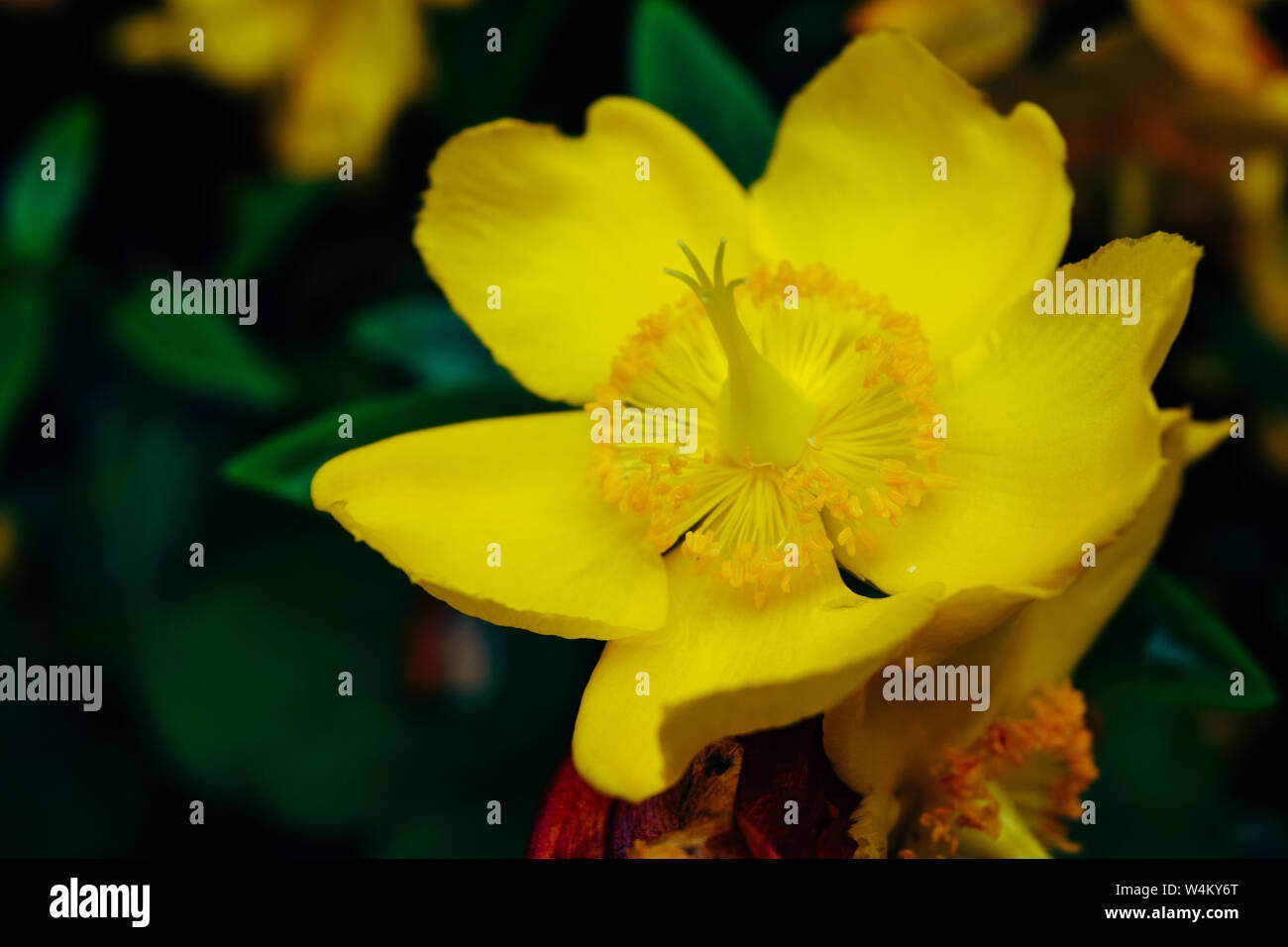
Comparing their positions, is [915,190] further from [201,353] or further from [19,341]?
[19,341]

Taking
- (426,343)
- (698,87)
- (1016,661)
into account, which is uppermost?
(698,87)

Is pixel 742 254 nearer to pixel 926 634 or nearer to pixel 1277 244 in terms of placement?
pixel 926 634

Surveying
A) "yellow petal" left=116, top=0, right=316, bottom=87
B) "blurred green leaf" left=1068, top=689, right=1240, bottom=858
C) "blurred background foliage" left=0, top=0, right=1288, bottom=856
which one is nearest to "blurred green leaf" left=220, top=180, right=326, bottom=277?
"blurred background foliage" left=0, top=0, right=1288, bottom=856

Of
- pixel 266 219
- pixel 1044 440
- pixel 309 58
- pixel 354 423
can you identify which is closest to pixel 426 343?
pixel 354 423

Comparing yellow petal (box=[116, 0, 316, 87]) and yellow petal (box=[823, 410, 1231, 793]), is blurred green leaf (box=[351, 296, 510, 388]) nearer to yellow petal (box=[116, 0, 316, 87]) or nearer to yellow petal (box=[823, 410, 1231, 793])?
yellow petal (box=[116, 0, 316, 87])

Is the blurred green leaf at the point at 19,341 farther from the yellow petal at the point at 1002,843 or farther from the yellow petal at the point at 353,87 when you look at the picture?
the yellow petal at the point at 1002,843

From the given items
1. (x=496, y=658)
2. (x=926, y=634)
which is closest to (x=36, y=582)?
(x=496, y=658)

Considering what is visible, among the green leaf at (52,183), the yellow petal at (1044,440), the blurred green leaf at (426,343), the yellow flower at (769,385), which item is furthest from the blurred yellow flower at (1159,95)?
the green leaf at (52,183)
